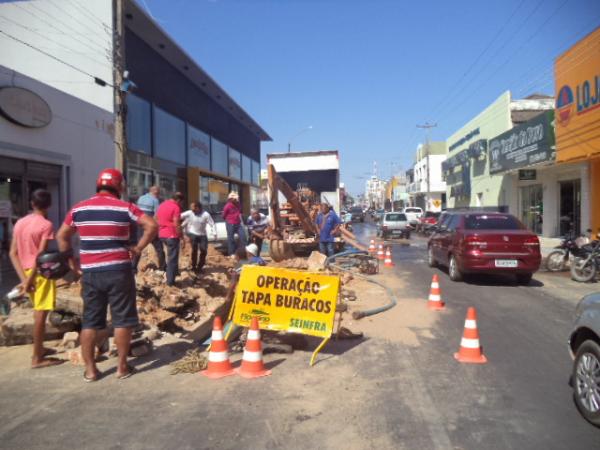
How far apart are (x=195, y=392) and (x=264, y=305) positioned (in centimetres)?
133

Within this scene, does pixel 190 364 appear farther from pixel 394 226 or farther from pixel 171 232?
pixel 394 226

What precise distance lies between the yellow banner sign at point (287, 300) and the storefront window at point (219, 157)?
23.5m

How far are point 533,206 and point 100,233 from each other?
83.0ft

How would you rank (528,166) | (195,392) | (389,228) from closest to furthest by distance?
1. (195,392)
2. (528,166)
3. (389,228)

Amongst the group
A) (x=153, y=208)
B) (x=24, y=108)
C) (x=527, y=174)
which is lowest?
(x=153, y=208)

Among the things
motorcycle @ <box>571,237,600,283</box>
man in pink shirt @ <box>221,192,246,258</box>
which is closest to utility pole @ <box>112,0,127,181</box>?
man in pink shirt @ <box>221,192,246,258</box>

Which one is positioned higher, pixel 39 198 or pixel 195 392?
pixel 39 198

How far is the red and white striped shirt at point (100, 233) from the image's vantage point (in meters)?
4.37

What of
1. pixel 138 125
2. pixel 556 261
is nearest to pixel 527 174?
pixel 556 261

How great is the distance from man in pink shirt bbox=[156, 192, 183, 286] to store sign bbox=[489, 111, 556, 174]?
57.1ft

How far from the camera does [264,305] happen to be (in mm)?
5344

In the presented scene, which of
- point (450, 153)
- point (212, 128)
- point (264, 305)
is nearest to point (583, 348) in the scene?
point (264, 305)

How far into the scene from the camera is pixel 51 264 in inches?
189

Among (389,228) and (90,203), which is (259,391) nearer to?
(90,203)
